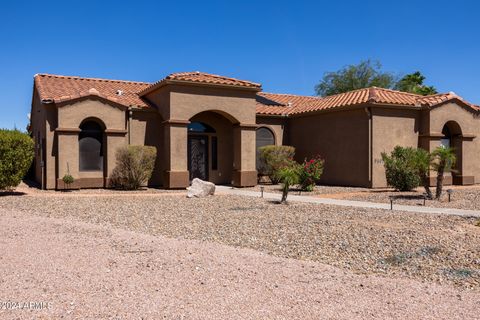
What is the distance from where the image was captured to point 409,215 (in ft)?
37.6

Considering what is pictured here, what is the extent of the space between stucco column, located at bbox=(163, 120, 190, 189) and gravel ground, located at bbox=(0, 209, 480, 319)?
1108 centimetres

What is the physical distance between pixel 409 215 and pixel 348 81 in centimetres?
3748

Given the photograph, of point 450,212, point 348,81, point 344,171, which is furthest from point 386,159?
point 348,81

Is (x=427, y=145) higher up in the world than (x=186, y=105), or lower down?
lower down

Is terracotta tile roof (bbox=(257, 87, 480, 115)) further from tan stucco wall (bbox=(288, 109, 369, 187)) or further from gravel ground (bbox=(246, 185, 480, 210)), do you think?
gravel ground (bbox=(246, 185, 480, 210))

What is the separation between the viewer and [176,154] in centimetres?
1895

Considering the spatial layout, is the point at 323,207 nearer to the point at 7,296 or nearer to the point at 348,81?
the point at 7,296

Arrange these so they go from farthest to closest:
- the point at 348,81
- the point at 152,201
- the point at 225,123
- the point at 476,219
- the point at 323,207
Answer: the point at 348,81 → the point at 225,123 → the point at 152,201 → the point at 323,207 → the point at 476,219

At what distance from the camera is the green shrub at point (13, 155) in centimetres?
1505

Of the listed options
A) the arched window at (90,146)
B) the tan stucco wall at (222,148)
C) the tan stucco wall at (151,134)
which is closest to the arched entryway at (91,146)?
the arched window at (90,146)

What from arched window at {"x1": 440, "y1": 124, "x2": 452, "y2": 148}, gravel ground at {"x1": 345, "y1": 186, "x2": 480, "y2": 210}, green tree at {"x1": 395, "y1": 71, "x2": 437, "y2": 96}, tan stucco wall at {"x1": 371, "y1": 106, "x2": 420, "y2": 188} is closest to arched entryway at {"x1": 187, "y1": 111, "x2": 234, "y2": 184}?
tan stucco wall at {"x1": 371, "y1": 106, "x2": 420, "y2": 188}

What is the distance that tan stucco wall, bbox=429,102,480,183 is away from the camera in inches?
835

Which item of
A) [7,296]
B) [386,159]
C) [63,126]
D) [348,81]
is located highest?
[348,81]

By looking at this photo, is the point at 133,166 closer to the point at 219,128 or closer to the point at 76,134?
the point at 76,134
